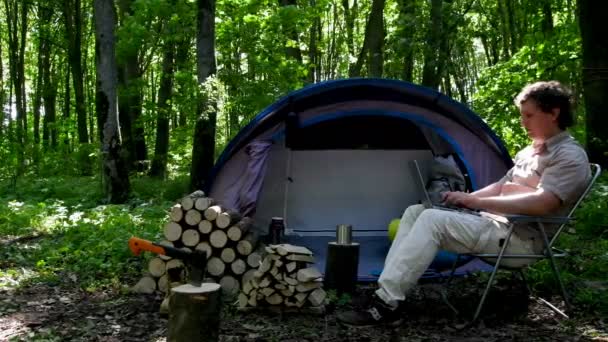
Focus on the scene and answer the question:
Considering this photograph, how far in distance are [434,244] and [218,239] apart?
156 centimetres

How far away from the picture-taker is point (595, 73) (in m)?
6.38

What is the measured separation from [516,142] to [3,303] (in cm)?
788

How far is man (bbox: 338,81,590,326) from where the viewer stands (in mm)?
3176

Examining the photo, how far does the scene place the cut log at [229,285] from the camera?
13.1 ft

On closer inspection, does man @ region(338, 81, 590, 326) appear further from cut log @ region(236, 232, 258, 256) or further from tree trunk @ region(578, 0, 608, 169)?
tree trunk @ region(578, 0, 608, 169)

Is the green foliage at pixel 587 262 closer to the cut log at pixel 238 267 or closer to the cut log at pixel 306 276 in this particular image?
the cut log at pixel 306 276

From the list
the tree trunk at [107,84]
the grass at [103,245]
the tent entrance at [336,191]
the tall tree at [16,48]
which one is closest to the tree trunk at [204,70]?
the grass at [103,245]

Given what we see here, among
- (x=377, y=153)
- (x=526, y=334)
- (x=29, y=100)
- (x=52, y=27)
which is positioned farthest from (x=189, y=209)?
(x=29, y=100)

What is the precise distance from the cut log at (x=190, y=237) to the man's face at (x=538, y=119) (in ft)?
7.40

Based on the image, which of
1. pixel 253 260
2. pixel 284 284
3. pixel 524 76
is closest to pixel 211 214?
pixel 253 260

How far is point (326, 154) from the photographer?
20.2 ft

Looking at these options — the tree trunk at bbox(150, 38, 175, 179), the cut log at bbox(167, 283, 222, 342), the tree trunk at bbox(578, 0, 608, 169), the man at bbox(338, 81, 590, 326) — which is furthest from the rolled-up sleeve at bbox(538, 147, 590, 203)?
the tree trunk at bbox(150, 38, 175, 179)

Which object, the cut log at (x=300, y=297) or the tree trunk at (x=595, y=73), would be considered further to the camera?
the tree trunk at (x=595, y=73)

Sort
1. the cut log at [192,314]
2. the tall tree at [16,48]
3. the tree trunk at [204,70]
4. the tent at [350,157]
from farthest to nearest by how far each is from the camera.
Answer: the tall tree at [16,48]
the tree trunk at [204,70]
the tent at [350,157]
the cut log at [192,314]
